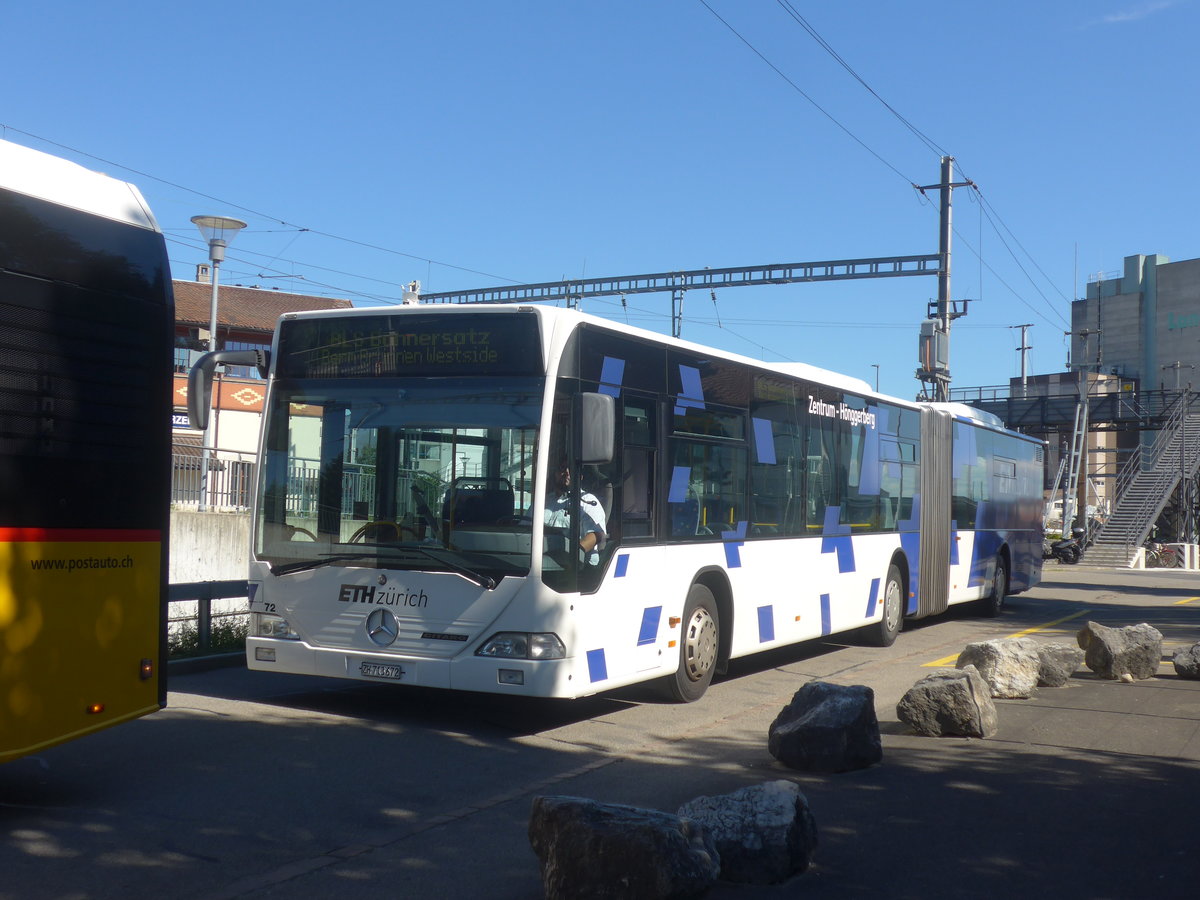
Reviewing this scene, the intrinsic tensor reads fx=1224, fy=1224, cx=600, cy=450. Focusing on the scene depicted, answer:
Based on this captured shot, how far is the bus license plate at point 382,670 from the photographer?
342 inches

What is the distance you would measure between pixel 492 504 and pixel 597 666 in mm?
1417

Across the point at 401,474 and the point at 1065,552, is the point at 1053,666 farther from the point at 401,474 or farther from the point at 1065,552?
the point at 1065,552

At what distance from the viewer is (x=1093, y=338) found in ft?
322

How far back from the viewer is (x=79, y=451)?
6359 mm

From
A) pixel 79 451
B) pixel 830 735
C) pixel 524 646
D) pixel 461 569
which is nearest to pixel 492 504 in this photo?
pixel 461 569

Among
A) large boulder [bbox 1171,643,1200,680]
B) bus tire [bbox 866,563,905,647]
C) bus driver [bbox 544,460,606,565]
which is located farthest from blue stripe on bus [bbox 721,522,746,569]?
large boulder [bbox 1171,643,1200,680]

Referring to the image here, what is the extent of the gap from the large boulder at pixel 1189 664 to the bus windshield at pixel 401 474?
25.7 ft

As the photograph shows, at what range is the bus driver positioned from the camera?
858 centimetres

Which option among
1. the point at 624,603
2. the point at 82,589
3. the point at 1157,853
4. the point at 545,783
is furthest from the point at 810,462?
the point at 82,589

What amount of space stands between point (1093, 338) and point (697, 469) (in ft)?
316

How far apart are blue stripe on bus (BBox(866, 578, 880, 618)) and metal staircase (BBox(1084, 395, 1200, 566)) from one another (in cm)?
3527

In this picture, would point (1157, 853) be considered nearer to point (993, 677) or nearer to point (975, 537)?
point (993, 677)

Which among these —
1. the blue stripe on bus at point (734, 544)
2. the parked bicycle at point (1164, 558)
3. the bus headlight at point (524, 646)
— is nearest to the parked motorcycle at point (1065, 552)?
the parked bicycle at point (1164, 558)

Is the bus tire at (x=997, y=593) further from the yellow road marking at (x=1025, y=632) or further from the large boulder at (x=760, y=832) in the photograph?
the large boulder at (x=760, y=832)
